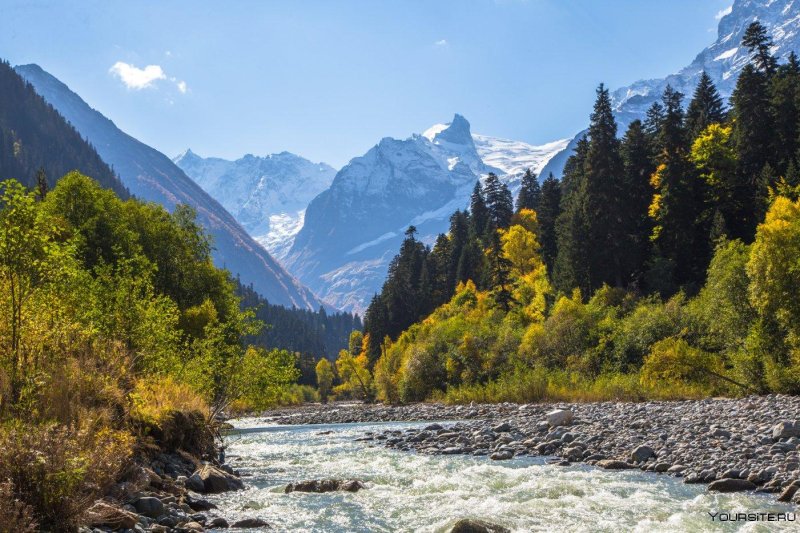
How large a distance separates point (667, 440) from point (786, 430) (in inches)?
149

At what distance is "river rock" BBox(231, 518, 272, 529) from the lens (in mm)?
13430

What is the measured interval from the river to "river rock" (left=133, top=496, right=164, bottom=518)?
6.39 ft

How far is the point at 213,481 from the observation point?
17328 mm

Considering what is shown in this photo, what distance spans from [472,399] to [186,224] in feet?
98.9

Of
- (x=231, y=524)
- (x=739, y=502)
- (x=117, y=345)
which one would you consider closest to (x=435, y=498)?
(x=231, y=524)

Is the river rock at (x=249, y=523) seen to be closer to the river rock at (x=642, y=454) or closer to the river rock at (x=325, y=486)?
the river rock at (x=325, y=486)

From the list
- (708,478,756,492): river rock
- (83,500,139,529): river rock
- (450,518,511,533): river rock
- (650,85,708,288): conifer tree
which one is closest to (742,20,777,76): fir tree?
(650,85,708,288): conifer tree

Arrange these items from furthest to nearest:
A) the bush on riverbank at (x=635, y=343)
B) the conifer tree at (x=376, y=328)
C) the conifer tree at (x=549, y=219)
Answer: the conifer tree at (x=376, y=328), the conifer tree at (x=549, y=219), the bush on riverbank at (x=635, y=343)

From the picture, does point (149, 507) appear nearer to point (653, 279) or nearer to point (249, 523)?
point (249, 523)

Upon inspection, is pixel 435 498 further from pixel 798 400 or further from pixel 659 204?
pixel 659 204

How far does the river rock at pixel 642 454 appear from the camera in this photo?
19.3m

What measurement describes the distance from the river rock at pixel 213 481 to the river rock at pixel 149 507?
157 inches

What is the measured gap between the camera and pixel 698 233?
6272 centimetres

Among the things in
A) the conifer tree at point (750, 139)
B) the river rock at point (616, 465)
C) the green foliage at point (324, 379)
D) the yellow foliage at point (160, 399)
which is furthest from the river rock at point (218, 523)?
the green foliage at point (324, 379)
